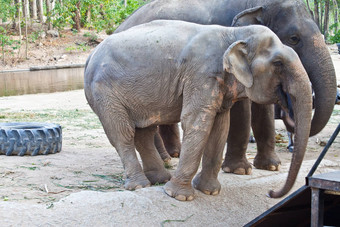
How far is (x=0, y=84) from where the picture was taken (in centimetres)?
1928

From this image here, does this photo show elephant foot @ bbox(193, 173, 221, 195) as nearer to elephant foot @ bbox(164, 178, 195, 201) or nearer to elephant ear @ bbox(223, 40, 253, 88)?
elephant foot @ bbox(164, 178, 195, 201)

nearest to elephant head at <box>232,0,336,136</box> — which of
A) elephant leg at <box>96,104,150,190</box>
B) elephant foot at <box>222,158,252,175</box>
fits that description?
elephant foot at <box>222,158,252,175</box>

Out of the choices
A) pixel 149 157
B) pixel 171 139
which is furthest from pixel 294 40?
pixel 171 139

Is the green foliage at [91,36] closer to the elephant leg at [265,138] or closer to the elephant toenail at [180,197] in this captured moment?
the elephant leg at [265,138]

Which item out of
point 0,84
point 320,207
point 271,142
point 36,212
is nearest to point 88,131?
point 271,142

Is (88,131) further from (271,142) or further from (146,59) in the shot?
(146,59)

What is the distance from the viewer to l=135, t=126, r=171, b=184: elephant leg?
18.6ft

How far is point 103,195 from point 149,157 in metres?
0.98

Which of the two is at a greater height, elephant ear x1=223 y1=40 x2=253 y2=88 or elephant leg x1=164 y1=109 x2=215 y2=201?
elephant ear x1=223 y1=40 x2=253 y2=88

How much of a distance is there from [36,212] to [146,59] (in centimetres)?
165

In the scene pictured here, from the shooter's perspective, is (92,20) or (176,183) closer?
(176,183)

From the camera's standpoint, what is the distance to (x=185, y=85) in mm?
5059

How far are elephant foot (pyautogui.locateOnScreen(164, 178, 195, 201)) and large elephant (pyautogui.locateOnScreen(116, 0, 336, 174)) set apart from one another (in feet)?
4.04

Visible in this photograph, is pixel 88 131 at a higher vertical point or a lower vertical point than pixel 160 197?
lower
